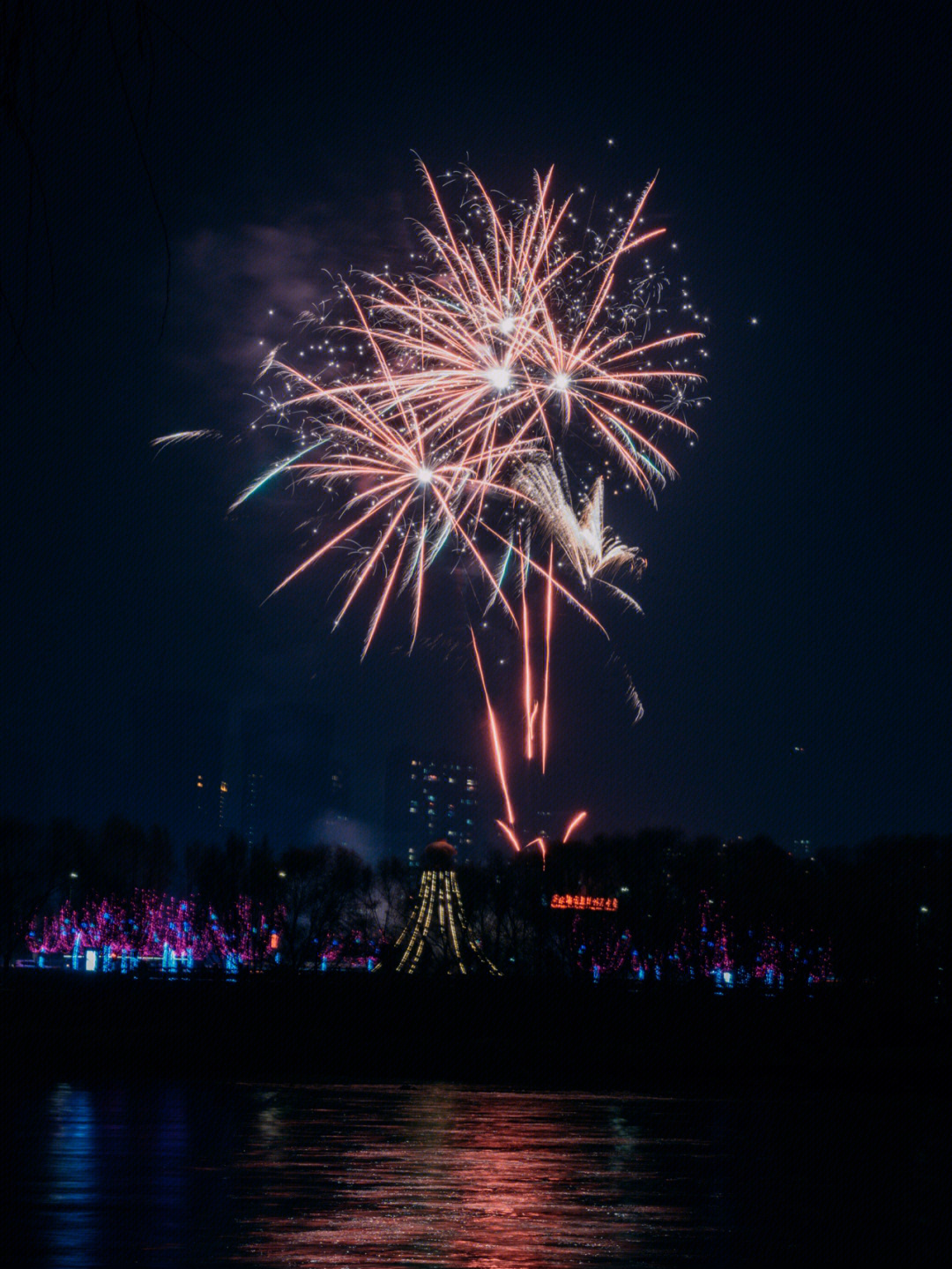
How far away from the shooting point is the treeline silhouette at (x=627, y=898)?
49.6m

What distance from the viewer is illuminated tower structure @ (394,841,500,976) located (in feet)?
127

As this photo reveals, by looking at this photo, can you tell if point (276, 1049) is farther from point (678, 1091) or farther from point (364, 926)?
point (364, 926)

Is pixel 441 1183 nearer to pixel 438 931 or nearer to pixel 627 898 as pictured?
pixel 438 931

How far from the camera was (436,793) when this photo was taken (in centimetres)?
14038

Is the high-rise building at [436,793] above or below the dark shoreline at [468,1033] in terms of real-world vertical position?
above

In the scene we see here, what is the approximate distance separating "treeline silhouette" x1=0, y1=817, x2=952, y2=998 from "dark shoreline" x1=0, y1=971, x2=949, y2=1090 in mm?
8041

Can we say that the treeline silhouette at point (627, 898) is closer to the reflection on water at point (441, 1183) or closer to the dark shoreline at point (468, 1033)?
the dark shoreline at point (468, 1033)

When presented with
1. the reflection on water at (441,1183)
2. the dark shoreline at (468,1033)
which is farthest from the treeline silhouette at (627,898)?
the reflection on water at (441,1183)

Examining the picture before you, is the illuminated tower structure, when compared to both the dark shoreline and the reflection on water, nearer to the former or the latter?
the dark shoreline

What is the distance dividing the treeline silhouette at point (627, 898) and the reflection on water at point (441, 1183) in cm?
2444

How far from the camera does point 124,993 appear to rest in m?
33.4

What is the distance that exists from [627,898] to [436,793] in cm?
8232

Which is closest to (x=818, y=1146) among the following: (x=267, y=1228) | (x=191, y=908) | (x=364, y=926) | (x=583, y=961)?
(x=267, y=1228)

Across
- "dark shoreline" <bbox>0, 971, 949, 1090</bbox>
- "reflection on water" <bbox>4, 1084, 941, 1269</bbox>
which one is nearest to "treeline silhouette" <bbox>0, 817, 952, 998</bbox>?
"dark shoreline" <bbox>0, 971, 949, 1090</bbox>
